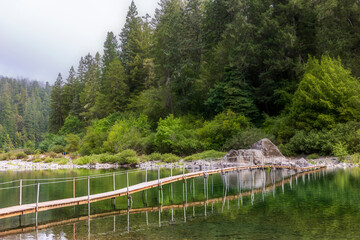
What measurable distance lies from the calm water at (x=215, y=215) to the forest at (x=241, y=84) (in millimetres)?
13584

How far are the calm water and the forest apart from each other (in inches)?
535

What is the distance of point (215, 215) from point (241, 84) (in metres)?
30.0

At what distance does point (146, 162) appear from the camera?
38.8 meters

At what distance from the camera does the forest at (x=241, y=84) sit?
33.6 m

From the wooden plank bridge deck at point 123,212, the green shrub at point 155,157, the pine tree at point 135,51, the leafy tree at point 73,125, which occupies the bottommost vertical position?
the wooden plank bridge deck at point 123,212

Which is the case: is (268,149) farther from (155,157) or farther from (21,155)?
(21,155)

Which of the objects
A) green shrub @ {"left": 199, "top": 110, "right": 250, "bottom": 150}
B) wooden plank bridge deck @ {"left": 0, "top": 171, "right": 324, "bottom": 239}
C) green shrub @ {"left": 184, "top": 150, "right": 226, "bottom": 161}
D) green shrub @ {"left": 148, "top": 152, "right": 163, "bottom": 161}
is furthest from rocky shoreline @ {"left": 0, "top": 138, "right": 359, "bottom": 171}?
wooden plank bridge deck @ {"left": 0, "top": 171, "right": 324, "bottom": 239}

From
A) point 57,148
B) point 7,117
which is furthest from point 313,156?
point 7,117

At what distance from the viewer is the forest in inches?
1323

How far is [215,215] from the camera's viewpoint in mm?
13984

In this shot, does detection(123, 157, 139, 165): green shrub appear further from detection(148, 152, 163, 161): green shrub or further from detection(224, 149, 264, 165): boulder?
detection(224, 149, 264, 165): boulder

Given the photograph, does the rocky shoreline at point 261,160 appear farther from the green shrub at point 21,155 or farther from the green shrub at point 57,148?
the green shrub at point 21,155

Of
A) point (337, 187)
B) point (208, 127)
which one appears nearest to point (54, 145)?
point (208, 127)

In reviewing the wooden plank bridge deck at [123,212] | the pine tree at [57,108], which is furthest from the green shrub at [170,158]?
the pine tree at [57,108]
